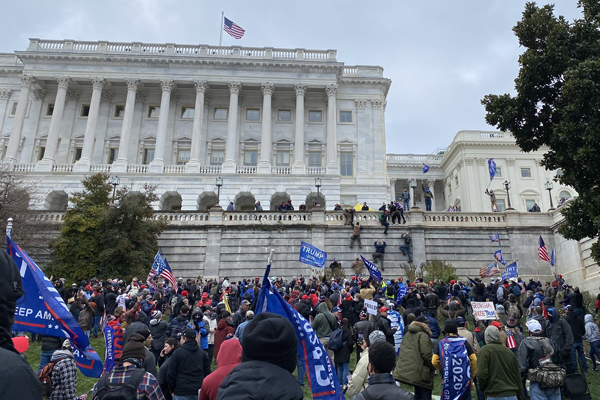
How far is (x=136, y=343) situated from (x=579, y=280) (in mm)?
30791

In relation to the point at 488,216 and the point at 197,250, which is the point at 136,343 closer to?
the point at 197,250

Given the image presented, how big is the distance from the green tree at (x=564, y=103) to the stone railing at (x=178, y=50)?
3824 centimetres

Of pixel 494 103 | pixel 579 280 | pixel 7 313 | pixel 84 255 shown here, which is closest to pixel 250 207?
pixel 84 255

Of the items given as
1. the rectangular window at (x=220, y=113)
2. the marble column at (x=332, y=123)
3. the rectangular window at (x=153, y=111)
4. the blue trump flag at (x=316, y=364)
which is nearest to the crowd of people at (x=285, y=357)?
the blue trump flag at (x=316, y=364)

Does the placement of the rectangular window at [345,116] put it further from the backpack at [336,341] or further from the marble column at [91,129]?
the backpack at [336,341]

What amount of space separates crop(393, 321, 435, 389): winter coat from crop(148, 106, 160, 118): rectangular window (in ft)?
171

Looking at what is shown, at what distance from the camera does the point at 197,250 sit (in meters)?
33.6

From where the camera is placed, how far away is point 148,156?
5434 centimetres

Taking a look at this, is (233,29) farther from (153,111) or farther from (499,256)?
(499,256)

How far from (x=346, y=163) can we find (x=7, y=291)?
54190 mm

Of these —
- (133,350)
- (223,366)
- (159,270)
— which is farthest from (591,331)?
(159,270)

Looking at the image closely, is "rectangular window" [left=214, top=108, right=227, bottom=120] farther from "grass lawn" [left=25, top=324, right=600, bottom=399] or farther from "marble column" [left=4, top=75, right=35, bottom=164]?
"grass lawn" [left=25, top=324, right=600, bottom=399]

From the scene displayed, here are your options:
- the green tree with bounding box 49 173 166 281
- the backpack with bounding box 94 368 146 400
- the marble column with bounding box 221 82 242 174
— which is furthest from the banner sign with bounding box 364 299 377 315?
the marble column with bounding box 221 82 242 174

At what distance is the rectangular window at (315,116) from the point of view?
5753cm
